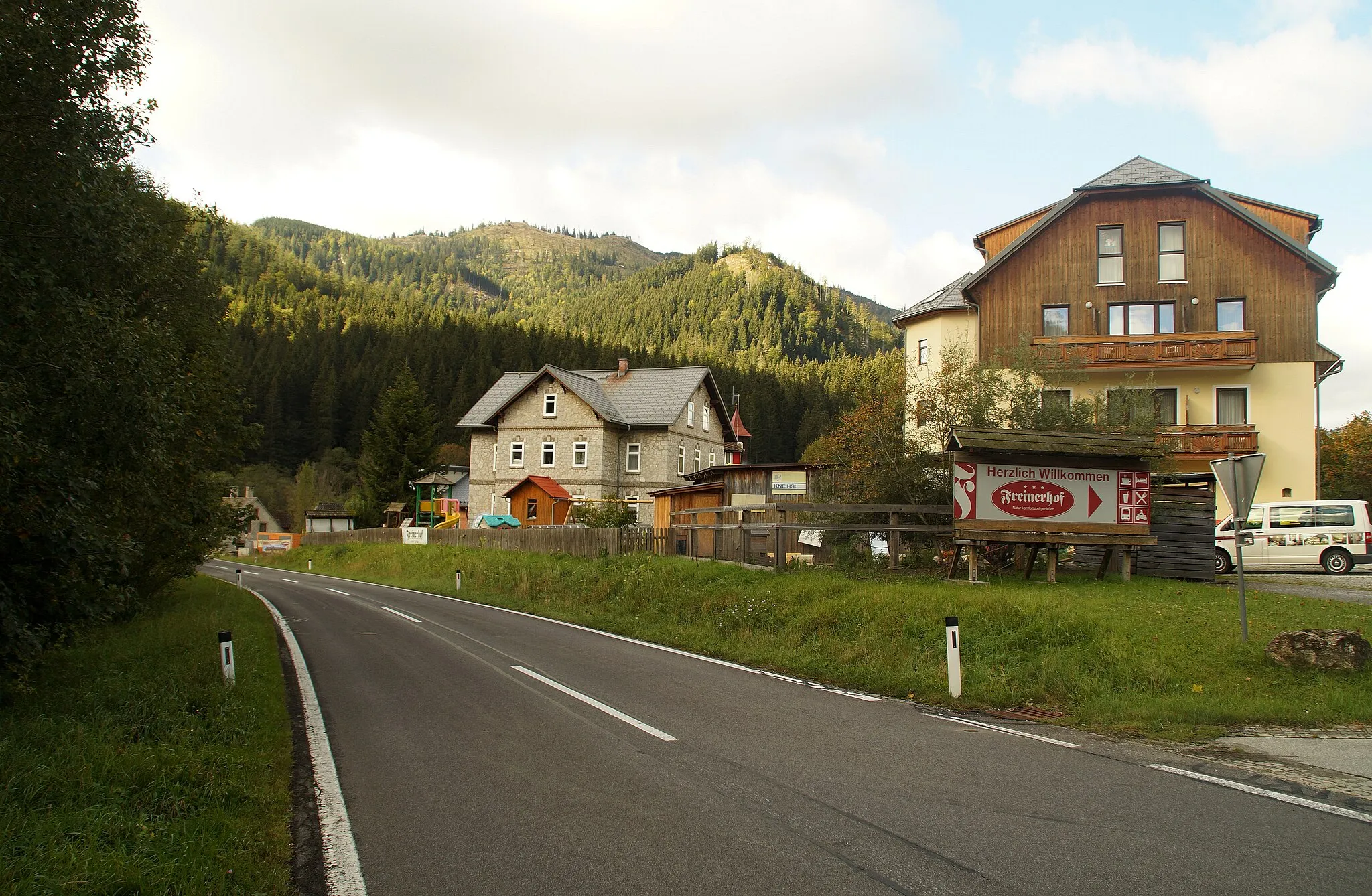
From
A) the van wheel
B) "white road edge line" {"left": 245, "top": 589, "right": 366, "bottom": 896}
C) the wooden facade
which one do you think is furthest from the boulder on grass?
the wooden facade

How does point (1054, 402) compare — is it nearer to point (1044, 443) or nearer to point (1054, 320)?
point (1044, 443)

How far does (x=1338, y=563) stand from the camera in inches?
883

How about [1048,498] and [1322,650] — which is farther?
[1048,498]

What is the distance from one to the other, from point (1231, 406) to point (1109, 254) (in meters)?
7.08

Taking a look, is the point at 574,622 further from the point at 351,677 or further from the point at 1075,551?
the point at 1075,551

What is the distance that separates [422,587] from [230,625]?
16813 millimetres

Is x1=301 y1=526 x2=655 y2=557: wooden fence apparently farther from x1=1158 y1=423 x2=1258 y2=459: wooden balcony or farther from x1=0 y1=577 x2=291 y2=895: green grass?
x1=1158 y1=423 x2=1258 y2=459: wooden balcony

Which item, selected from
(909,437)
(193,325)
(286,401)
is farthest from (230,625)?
(286,401)

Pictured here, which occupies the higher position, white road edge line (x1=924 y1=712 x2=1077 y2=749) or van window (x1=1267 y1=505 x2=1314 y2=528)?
van window (x1=1267 y1=505 x2=1314 y2=528)

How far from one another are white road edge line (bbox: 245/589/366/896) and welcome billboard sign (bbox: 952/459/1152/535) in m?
11.0

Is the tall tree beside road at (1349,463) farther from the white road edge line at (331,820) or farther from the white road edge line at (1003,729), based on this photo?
the white road edge line at (331,820)

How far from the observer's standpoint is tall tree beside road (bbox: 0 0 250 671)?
786 cm

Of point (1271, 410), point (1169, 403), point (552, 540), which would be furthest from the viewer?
point (1169, 403)

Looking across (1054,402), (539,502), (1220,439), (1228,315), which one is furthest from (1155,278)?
(539,502)
